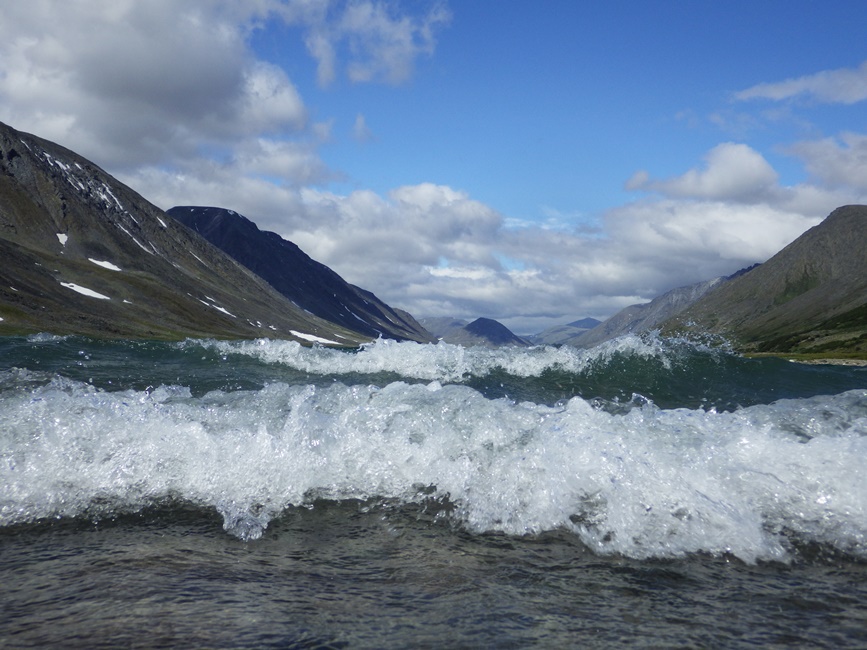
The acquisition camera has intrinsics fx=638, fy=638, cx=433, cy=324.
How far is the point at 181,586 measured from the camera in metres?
5.89

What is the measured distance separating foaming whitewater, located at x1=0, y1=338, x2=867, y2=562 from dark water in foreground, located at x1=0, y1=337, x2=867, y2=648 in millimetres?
34

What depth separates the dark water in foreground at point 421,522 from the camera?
17.2 ft

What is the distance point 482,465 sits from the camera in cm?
912

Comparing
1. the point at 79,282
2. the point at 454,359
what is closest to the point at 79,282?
the point at 79,282

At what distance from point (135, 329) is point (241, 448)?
12116cm

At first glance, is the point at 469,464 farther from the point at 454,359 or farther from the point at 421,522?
the point at 454,359

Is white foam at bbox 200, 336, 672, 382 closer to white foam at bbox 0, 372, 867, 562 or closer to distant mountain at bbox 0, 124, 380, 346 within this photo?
white foam at bbox 0, 372, 867, 562

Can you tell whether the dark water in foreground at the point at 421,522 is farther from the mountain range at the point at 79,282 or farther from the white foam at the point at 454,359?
the mountain range at the point at 79,282

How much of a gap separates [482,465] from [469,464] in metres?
0.19

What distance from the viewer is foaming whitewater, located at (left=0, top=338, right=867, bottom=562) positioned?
7.63 m

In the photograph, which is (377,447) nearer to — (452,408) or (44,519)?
(452,408)

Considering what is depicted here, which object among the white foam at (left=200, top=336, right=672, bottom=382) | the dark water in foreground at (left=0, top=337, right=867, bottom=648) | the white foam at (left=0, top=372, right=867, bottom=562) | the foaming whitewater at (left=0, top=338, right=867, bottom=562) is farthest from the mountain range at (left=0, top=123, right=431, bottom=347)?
the dark water in foreground at (left=0, top=337, right=867, bottom=648)

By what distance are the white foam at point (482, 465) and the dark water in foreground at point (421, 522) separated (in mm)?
33

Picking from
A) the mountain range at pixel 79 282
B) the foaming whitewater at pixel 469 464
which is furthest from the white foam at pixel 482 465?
the mountain range at pixel 79 282
